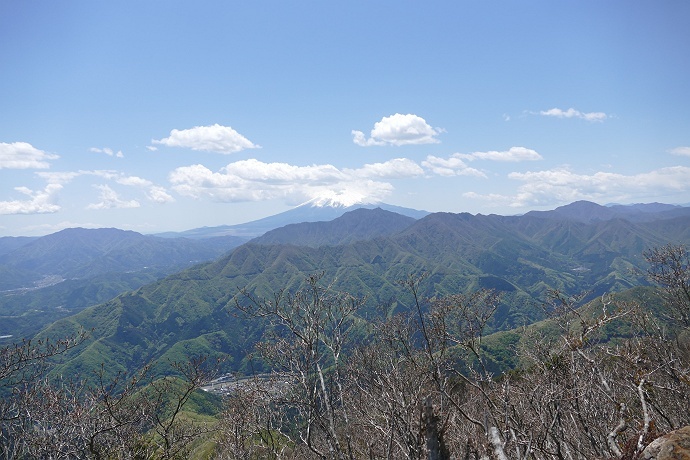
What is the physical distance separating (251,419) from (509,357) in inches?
5310

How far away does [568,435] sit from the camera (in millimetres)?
16266

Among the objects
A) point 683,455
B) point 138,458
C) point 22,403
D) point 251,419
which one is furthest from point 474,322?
point 22,403

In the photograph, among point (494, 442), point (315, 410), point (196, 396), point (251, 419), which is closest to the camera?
point (494, 442)

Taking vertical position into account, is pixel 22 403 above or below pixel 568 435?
Result: above

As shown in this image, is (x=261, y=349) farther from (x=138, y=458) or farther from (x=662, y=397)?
(x=662, y=397)

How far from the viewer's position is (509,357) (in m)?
133

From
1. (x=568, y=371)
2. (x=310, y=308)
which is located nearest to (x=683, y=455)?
(x=568, y=371)

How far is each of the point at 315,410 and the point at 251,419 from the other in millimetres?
9643

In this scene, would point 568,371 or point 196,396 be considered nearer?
point 568,371

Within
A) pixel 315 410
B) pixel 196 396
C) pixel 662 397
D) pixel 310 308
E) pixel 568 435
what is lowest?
pixel 196 396

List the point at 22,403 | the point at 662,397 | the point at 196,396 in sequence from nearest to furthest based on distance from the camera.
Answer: the point at 22,403
the point at 662,397
the point at 196,396

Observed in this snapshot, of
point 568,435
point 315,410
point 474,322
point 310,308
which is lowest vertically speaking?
point 568,435

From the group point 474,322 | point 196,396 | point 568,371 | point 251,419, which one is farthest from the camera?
point 196,396

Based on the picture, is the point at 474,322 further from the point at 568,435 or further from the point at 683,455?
the point at 683,455
